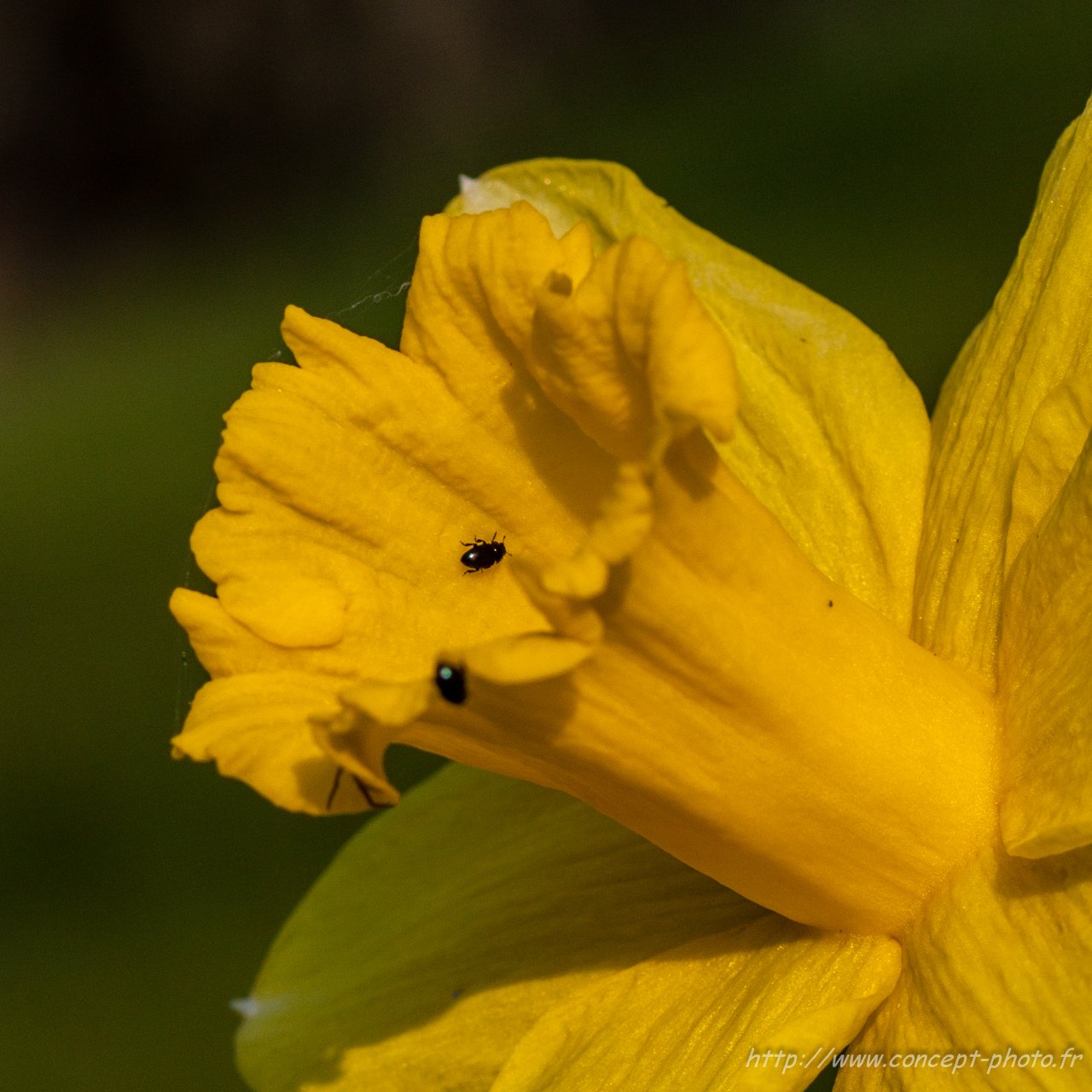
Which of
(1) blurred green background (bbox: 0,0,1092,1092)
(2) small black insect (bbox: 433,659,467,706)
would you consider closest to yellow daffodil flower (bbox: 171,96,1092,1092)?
Answer: (2) small black insect (bbox: 433,659,467,706)

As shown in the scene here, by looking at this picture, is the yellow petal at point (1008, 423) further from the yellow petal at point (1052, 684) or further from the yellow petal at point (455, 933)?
the yellow petal at point (455, 933)

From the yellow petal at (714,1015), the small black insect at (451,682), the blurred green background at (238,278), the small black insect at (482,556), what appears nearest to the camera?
the small black insect at (451,682)

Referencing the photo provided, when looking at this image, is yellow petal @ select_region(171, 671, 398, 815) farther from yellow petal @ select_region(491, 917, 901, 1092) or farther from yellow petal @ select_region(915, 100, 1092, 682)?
yellow petal @ select_region(915, 100, 1092, 682)

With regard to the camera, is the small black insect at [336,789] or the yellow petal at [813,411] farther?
the yellow petal at [813,411]

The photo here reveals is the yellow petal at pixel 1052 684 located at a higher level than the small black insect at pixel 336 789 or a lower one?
higher

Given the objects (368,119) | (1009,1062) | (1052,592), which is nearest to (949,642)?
(1052,592)

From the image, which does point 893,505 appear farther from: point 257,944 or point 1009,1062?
point 257,944

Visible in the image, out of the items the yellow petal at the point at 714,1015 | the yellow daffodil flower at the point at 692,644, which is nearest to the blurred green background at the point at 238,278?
the yellow daffodil flower at the point at 692,644
